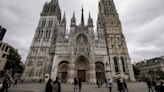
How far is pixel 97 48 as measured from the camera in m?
30.3

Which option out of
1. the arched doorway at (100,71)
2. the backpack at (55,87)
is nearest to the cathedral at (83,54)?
the arched doorway at (100,71)

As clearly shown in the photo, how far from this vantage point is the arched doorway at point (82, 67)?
28950mm

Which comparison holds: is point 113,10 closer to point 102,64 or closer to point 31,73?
point 102,64

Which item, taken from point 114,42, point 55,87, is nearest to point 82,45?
point 114,42

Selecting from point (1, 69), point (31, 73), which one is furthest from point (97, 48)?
point (1, 69)

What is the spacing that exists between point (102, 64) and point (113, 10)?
20648 mm

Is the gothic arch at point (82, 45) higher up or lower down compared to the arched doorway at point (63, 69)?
higher up

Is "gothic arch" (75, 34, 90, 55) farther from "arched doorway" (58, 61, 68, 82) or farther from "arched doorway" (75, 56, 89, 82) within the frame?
"arched doorway" (58, 61, 68, 82)

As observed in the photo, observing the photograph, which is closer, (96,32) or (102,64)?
(102,64)

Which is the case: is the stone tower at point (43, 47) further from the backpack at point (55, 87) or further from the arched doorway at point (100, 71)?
the backpack at point (55, 87)

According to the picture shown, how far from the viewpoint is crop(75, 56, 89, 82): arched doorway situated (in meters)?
29.0

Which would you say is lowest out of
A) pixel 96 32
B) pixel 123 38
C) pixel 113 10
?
pixel 123 38

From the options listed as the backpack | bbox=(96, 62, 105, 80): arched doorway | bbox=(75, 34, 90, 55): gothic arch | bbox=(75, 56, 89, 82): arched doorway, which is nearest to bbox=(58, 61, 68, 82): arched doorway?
bbox=(75, 56, 89, 82): arched doorway

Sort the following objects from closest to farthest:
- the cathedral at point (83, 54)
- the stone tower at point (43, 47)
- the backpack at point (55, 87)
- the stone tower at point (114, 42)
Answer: the backpack at point (55, 87) → the cathedral at point (83, 54) → the stone tower at point (114, 42) → the stone tower at point (43, 47)
